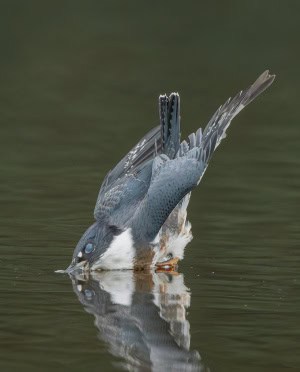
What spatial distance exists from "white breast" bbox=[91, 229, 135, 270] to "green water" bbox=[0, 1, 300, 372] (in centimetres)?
30

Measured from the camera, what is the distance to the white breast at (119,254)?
10258 millimetres

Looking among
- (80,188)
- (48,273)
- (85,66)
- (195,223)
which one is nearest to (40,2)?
(85,66)

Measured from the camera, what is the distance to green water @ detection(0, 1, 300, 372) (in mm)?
8070

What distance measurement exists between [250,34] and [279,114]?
4784mm

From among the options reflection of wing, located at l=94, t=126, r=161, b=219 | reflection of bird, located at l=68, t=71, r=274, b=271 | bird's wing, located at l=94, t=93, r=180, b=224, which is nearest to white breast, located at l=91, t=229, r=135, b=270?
reflection of bird, located at l=68, t=71, r=274, b=271

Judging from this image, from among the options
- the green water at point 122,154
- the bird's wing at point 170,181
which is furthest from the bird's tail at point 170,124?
the green water at point 122,154

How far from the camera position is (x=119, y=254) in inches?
406

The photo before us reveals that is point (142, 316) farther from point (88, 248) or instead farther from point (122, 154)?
point (122, 154)

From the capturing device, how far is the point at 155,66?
2136 cm

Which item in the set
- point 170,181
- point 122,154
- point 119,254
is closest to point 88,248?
point 119,254

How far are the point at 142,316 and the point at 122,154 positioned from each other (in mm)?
6323

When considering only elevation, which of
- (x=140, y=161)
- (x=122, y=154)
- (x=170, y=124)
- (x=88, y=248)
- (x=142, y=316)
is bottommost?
(x=142, y=316)

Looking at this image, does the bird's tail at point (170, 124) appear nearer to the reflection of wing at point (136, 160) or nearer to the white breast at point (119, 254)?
the reflection of wing at point (136, 160)

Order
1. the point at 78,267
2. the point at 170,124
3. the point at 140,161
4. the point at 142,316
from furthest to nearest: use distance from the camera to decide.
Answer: the point at 140,161 → the point at 170,124 → the point at 78,267 → the point at 142,316
